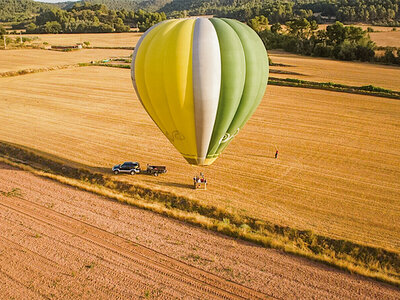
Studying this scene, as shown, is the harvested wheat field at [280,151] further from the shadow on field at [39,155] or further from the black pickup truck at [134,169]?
the black pickup truck at [134,169]

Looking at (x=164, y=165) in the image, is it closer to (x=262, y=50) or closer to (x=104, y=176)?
(x=104, y=176)

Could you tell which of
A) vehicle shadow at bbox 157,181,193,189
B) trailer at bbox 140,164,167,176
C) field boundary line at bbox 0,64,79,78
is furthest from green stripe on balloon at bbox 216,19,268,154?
field boundary line at bbox 0,64,79,78

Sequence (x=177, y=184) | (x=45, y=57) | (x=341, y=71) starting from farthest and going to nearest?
1. (x=45, y=57)
2. (x=341, y=71)
3. (x=177, y=184)

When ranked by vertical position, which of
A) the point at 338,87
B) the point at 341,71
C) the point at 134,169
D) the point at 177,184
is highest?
the point at 341,71

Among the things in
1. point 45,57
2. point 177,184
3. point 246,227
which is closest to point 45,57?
point 45,57

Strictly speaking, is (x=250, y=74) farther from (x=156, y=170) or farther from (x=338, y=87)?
(x=338, y=87)

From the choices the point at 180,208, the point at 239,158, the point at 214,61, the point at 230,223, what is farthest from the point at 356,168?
the point at 214,61

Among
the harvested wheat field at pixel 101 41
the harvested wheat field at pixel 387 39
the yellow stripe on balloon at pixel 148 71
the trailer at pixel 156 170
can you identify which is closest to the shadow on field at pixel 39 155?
the trailer at pixel 156 170
